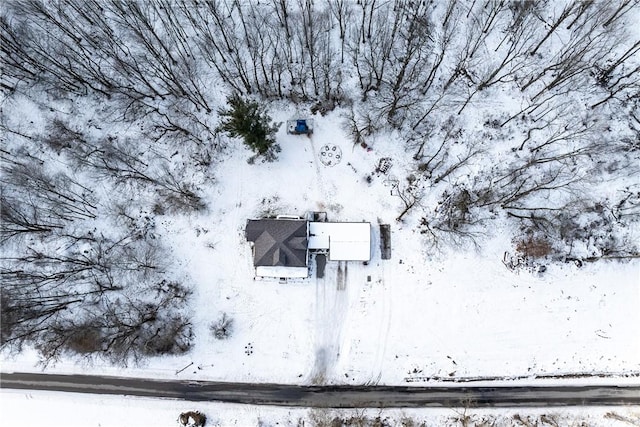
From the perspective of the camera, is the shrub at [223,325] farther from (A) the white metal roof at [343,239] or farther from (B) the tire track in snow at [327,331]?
(A) the white metal roof at [343,239]

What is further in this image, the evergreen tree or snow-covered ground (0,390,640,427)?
snow-covered ground (0,390,640,427)

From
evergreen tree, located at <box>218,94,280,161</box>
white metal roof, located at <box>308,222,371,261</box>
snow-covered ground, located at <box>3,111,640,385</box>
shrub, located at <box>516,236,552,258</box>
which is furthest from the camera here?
shrub, located at <box>516,236,552,258</box>

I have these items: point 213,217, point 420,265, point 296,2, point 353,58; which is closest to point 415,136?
point 353,58

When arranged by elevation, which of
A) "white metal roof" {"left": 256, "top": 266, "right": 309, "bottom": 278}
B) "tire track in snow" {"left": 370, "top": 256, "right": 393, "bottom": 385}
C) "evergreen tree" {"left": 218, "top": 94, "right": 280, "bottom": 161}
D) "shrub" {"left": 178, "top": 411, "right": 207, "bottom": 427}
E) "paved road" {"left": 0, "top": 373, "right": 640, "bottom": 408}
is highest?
"evergreen tree" {"left": 218, "top": 94, "right": 280, "bottom": 161}

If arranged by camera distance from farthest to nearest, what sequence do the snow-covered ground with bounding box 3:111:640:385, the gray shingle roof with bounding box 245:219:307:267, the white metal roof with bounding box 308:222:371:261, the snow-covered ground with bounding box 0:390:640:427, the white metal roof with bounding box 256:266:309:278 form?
the snow-covered ground with bounding box 3:111:640:385 → the snow-covered ground with bounding box 0:390:640:427 → the white metal roof with bounding box 256:266:309:278 → the white metal roof with bounding box 308:222:371:261 → the gray shingle roof with bounding box 245:219:307:267

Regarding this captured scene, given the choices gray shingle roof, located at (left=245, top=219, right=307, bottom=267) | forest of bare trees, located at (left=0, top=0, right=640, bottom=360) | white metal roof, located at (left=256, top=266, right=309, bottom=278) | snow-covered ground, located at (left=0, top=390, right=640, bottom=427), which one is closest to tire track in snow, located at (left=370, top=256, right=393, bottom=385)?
snow-covered ground, located at (left=0, top=390, right=640, bottom=427)

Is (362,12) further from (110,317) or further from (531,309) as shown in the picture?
(110,317)

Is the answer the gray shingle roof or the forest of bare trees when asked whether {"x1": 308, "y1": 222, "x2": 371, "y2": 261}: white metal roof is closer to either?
the gray shingle roof

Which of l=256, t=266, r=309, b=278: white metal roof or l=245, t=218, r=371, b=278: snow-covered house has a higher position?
l=245, t=218, r=371, b=278: snow-covered house
